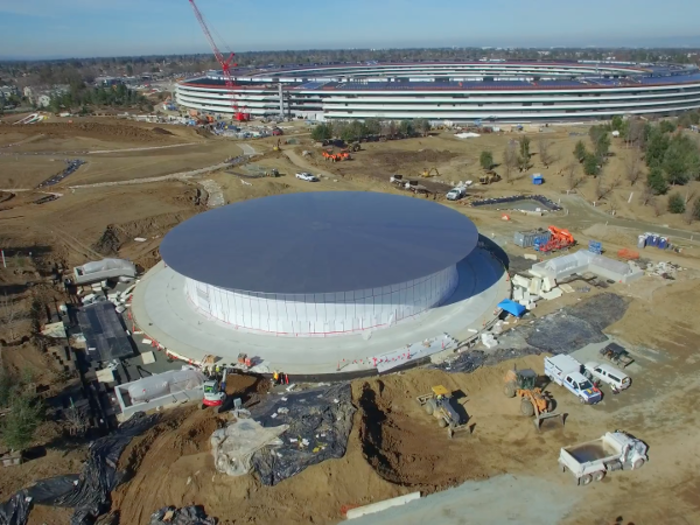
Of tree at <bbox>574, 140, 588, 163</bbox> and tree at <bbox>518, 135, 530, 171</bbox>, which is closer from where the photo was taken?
tree at <bbox>574, 140, 588, 163</bbox>

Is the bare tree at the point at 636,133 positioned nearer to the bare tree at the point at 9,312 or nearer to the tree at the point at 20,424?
the bare tree at the point at 9,312

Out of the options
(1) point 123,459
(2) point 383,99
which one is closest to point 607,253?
(1) point 123,459

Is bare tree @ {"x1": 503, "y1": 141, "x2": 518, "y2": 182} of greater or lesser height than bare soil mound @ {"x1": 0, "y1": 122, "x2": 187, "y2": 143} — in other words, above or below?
below

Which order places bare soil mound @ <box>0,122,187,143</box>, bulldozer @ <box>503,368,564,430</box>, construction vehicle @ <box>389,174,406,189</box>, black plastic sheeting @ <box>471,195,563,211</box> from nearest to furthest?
bulldozer @ <box>503,368,564,430</box> → black plastic sheeting @ <box>471,195,563,211</box> → construction vehicle @ <box>389,174,406,189</box> → bare soil mound @ <box>0,122,187,143</box>

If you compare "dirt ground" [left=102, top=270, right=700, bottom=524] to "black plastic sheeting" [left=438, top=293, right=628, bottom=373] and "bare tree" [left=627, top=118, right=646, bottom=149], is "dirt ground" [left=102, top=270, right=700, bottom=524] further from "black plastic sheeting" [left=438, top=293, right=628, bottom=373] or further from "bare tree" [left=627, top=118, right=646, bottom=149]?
"bare tree" [left=627, top=118, right=646, bottom=149]

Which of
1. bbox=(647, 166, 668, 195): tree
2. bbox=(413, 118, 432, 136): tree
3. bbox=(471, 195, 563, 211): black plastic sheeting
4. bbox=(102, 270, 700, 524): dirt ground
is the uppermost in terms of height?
bbox=(413, 118, 432, 136): tree

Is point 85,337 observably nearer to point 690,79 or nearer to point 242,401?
point 242,401

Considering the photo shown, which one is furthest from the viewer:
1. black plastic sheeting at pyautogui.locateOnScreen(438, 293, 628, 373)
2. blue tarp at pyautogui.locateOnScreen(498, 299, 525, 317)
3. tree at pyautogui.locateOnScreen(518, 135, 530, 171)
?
tree at pyautogui.locateOnScreen(518, 135, 530, 171)

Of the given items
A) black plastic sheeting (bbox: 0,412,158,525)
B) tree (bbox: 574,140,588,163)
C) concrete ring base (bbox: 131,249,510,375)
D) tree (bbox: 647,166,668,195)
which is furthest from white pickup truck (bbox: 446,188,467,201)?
black plastic sheeting (bbox: 0,412,158,525)

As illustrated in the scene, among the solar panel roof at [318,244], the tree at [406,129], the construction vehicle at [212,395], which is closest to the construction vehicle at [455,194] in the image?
the solar panel roof at [318,244]
